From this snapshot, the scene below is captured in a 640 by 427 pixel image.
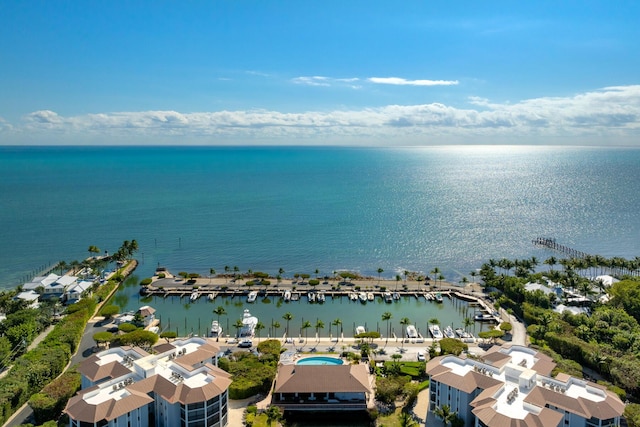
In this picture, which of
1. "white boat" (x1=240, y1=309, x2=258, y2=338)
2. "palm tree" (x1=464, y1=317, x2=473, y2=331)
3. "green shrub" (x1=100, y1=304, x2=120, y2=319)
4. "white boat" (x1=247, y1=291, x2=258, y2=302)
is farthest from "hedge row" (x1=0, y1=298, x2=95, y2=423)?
"palm tree" (x1=464, y1=317, x2=473, y2=331)

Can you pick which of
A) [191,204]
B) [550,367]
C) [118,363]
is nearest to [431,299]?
[550,367]

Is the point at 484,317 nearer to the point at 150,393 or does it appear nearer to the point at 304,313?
the point at 304,313

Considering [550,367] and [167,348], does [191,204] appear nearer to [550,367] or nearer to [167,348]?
[167,348]

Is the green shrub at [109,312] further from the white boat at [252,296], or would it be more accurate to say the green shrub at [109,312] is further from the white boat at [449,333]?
the white boat at [449,333]

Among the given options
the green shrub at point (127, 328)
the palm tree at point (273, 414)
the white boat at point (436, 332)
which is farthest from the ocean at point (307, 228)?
the palm tree at point (273, 414)

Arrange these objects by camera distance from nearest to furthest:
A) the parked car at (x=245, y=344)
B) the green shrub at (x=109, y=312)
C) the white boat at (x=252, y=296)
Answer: the parked car at (x=245, y=344), the green shrub at (x=109, y=312), the white boat at (x=252, y=296)

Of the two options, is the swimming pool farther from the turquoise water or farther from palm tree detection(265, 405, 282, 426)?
palm tree detection(265, 405, 282, 426)
